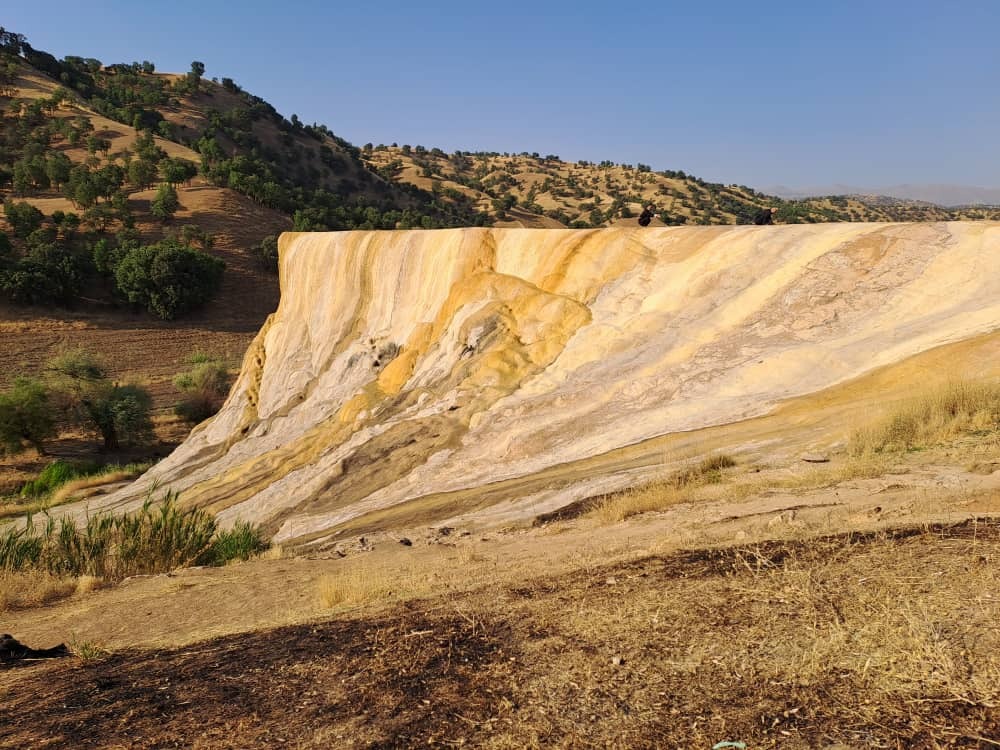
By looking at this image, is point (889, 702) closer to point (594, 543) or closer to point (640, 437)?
point (594, 543)

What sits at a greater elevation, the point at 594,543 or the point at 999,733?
the point at 999,733

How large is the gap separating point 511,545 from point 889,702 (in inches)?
181

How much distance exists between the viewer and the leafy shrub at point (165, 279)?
42.4 metres

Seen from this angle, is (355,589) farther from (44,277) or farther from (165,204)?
(165,204)

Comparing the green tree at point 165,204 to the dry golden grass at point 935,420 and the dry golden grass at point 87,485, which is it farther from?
the dry golden grass at point 935,420

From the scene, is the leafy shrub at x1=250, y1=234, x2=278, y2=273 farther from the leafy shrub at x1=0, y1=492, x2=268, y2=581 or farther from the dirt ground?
the dirt ground

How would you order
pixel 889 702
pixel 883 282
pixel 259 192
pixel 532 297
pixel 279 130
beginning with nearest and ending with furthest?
pixel 889 702 < pixel 883 282 < pixel 532 297 < pixel 259 192 < pixel 279 130

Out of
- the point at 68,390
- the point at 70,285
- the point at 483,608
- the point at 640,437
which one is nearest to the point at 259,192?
the point at 70,285

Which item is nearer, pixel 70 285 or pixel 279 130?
pixel 70 285

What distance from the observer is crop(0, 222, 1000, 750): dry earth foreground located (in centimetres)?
328

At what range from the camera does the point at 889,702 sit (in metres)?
2.98

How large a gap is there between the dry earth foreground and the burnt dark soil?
2 cm

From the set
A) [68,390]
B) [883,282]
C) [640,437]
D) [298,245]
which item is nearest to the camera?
[640,437]

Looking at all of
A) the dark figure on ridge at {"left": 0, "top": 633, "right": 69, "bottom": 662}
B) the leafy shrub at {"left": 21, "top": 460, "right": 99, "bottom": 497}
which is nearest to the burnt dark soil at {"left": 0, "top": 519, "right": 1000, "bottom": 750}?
the dark figure on ridge at {"left": 0, "top": 633, "right": 69, "bottom": 662}
